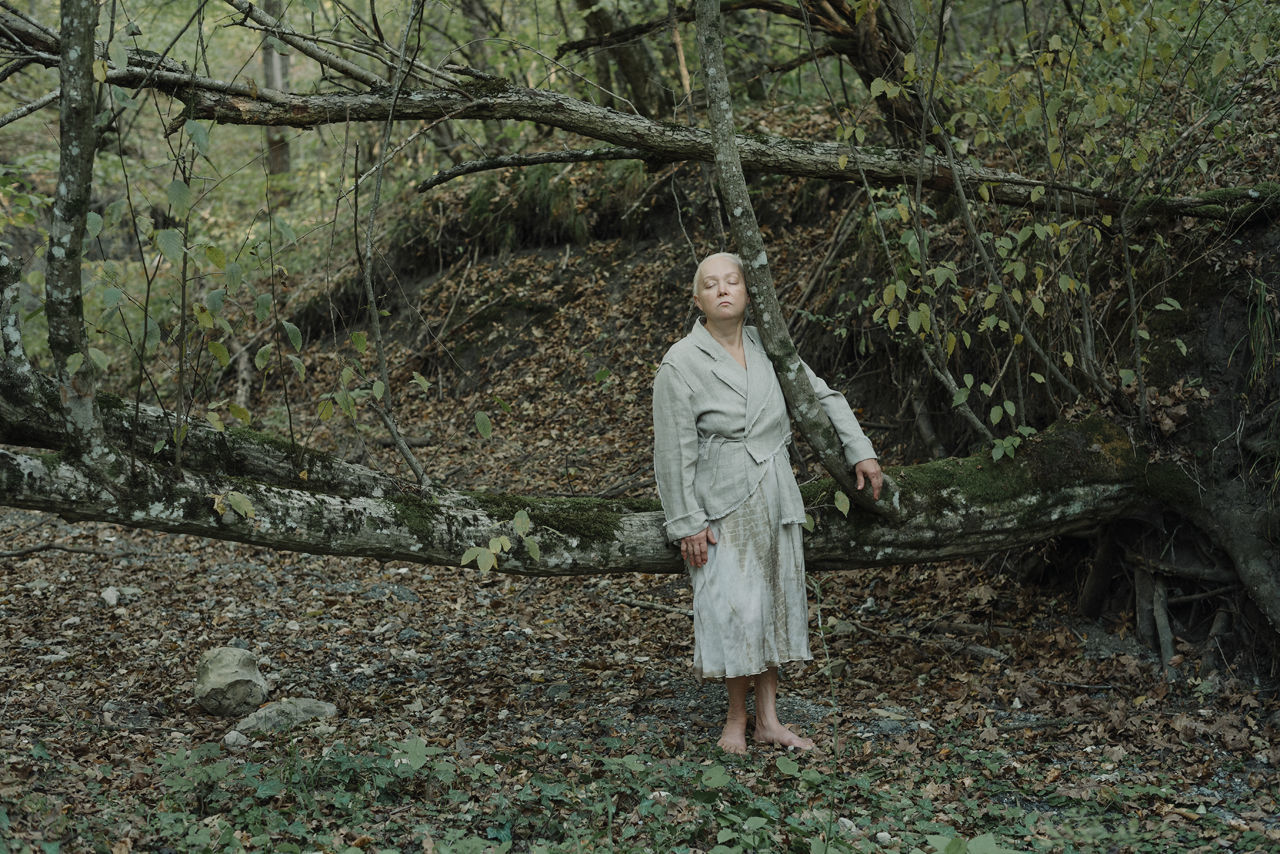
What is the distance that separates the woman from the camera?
4332mm

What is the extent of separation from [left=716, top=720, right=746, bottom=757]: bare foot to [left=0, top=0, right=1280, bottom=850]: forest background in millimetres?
129

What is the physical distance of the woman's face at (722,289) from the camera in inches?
173

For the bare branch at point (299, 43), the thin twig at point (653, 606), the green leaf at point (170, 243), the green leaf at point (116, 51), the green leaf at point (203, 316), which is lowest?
the thin twig at point (653, 606)

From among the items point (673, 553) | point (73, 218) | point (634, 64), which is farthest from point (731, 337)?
point (634, 64)

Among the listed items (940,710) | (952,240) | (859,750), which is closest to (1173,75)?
(952,240)

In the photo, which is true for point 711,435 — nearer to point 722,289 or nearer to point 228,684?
point 722,289

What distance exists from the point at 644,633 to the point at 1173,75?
5510 mm

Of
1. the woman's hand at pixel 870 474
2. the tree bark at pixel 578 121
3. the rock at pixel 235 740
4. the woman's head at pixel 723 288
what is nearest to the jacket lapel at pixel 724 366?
the woman's head at pixel 723 288

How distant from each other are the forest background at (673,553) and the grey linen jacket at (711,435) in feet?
0.75

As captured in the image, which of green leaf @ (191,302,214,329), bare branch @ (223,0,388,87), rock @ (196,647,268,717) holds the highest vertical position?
bare branch @ (223,0,388,87)

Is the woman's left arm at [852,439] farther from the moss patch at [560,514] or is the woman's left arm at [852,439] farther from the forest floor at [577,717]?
the moss patch at [560,514]

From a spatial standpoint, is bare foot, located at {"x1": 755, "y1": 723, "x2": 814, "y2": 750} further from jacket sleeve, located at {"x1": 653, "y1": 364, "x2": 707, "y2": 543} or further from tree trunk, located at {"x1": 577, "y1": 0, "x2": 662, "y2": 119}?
tree trunk, located at {"x1": 577, "y1": 0, "x2": 662, "y2": 119}

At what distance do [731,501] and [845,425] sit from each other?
66 cm

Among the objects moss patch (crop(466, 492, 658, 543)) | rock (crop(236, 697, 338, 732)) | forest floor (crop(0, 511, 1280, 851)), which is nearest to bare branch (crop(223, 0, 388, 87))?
moss patch (crop(466, 492, 658, 543))
